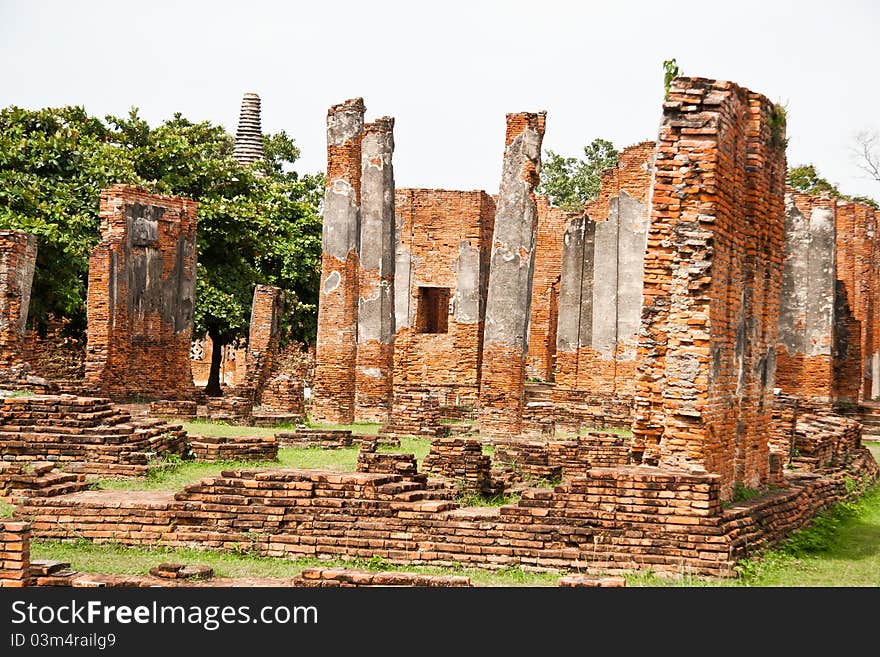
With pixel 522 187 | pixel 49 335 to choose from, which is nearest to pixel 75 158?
pixel 49 335

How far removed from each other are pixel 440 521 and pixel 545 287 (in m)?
21.9

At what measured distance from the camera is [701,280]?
34.6 ft

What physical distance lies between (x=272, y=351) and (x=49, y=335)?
14.4 feet

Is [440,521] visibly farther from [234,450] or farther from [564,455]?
[234,450]

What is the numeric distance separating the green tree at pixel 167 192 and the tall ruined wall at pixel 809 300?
1170 centimetres

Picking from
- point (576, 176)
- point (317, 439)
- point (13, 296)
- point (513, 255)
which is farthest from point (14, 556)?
point (576, 176)

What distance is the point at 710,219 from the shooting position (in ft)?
34.6

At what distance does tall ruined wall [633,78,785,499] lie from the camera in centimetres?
1055

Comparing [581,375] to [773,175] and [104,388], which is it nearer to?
[104,388]

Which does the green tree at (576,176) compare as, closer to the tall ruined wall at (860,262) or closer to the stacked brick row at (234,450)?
the tall ruined wall at (860,262)

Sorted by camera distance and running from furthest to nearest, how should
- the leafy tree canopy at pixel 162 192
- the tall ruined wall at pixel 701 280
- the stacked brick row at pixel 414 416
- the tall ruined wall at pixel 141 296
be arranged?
the leafy tree canopy at pixel 162 192 < the tall ruined wall at pixel 141 296 < the stacked brick row at pixel 414 416 < the tall ruined wall at pixel 701 280

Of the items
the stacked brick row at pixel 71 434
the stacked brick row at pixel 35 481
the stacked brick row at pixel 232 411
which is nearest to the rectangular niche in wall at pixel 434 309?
the stacked brick row at pixel 232 411

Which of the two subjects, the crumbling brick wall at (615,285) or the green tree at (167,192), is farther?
the crumbling brick wall at (615,285)

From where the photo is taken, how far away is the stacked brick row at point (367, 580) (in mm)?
8211
